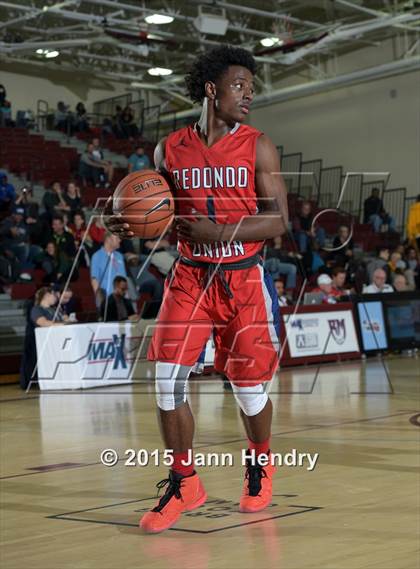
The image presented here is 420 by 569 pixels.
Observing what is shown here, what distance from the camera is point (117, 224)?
5.01 meters

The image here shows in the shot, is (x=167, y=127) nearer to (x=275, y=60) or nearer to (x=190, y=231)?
(x=275, y=60)

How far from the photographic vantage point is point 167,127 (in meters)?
34.1

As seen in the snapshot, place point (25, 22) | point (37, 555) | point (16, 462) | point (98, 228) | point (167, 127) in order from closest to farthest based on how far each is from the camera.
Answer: point (37, 555)
point (16, 462)
point (98, 228)
point (25, 22)
point (167, 127)

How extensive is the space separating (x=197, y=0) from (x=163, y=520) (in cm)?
2085

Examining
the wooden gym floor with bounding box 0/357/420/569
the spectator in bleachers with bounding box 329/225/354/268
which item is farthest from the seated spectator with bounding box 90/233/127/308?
the spectator in bleachers with bounding box 329/225/354/268

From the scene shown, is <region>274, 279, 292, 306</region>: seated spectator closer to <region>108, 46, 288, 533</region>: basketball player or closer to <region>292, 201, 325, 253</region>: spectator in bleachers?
<region>292, 201, 325, 253</region>: spectator in bleachers

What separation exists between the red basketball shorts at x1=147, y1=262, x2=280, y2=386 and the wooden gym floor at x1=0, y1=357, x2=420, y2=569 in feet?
2.55

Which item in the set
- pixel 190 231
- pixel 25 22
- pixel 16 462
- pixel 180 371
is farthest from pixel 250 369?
pixel 25 22

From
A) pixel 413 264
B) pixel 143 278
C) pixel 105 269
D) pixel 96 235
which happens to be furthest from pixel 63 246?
pixel 413 264

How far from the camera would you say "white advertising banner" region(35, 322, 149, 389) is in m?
13.7

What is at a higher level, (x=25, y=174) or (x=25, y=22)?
(x=25, y=22)

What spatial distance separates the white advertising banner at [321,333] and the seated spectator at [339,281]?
52cm

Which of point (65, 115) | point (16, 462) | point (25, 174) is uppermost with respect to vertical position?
point (65, 115)

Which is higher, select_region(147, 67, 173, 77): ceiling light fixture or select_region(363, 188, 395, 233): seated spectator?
select_region(147, 67, 173, 77): ceiling light fixture
